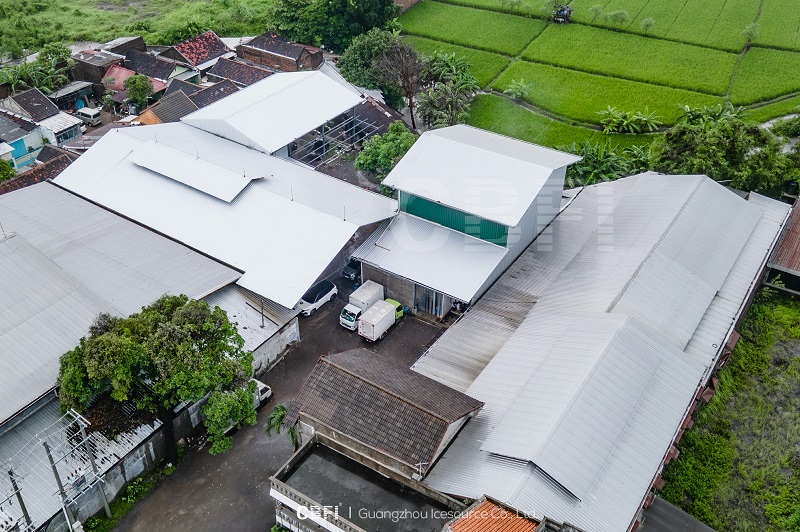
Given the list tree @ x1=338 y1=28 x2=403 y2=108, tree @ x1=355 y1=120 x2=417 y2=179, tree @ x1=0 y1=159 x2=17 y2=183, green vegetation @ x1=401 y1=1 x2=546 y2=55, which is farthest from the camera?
green vegetation @ x1=401 y1=1 x2=546 y2=55

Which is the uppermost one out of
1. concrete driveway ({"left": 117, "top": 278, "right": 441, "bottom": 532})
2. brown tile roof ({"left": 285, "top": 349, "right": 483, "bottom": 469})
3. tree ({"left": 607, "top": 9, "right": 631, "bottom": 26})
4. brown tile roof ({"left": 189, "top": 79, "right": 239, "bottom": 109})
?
tree ({"left": 607, "top": 9, "right": 631, "bottom": 26})

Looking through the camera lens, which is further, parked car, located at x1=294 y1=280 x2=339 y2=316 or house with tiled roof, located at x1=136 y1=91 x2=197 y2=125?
house with tiled roof, located at x1=136 y1=91 x2=197 y2=125

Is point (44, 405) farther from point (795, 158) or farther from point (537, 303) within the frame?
point (795, 158)

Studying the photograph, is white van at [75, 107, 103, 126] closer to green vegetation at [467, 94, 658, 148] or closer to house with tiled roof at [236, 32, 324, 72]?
house with tiled roof at [236, 32, 324, 72]

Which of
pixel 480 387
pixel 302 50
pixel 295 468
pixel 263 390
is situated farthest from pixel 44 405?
pixel 302 50

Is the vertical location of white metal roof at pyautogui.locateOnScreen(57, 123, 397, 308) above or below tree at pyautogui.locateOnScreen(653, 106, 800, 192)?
below

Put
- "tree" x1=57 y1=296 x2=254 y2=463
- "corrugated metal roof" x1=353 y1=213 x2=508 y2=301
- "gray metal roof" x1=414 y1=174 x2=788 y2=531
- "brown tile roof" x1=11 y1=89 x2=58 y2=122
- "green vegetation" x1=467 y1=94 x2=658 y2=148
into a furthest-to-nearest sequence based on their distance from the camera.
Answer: "green vegetation" x1=467 y1=94 x2=658 y2=148, "brown tile roof" x1=11 y1=89 x2=58 y2=122, "corrugated metal roof" x1=353 y1=213 x2=508 y2=301, "tree" x1=57 y1=296 x2=254 y2=463, "gray metal roof" x1=414 y1=174 x2=788 y2=531

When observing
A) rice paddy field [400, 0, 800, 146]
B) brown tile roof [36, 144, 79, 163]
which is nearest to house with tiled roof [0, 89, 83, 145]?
brown tile roof [36, 144, 79, 163]

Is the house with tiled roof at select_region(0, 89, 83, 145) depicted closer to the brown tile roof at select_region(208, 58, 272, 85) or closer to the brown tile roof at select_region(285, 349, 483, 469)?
the brown tile roof at select_region(208, 58, 272, 85)
